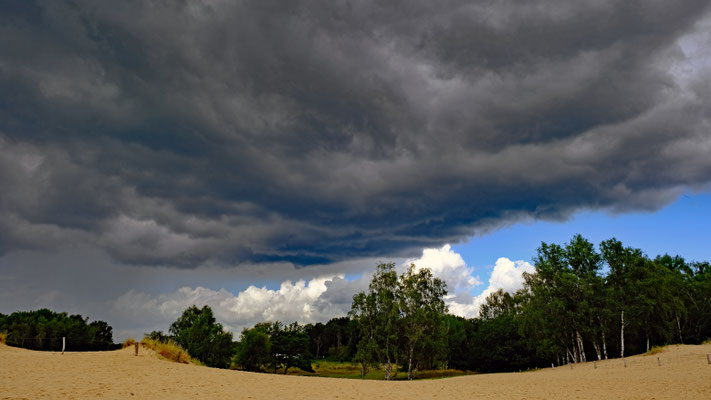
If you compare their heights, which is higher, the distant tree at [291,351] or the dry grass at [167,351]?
the dry grass at [167,351]

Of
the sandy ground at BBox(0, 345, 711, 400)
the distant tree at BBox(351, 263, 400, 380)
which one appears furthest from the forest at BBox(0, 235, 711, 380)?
the sandy ground at BBox(0, 345, 711, 400)

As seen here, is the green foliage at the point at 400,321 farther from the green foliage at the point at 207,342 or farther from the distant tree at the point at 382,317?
the green foliage at the point at 207,342

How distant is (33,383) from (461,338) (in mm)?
91033

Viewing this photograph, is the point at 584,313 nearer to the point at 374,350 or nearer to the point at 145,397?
the point at 374,350

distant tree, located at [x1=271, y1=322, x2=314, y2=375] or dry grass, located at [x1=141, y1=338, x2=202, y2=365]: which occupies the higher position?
dry grass, located at [x1=141, y1=338, x2=202, y2=365]

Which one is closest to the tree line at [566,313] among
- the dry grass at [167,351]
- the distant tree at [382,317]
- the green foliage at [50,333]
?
the distant tree at [382,317]

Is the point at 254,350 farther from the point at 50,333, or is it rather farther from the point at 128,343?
the point at 50,333

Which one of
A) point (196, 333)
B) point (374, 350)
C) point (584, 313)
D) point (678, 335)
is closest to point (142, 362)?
point (374, 350)

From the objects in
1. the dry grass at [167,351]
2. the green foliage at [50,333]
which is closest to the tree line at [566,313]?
the dry grass at [167,351]

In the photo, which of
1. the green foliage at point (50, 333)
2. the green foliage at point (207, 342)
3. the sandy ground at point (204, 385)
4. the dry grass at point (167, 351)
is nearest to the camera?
the sandy ground at point (204, 385)

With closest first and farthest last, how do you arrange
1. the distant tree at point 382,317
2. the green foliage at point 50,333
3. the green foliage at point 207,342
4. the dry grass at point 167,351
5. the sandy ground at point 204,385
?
the sandy ground at point 204,385 → the dry grass at point 167,351 → the distant tree at point 382,317 → the green foliage at point 207,342 → the green foliage at point 50,333

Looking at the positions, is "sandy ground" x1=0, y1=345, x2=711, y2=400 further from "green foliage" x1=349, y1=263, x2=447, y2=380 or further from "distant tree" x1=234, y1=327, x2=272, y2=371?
"distant tree" x1=234, y1=327, x2=272, y2=371

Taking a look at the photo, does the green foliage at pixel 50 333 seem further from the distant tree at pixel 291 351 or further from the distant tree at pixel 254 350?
the distant tree at pixel 291 351

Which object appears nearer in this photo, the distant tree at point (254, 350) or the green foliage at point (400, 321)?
the green foliage at point (400, 321)
